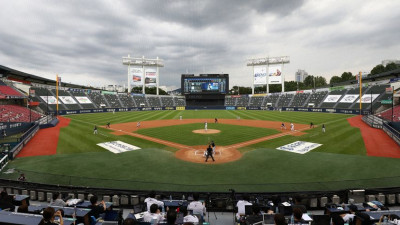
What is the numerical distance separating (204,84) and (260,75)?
2877cm

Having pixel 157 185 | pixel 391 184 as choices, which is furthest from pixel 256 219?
pixel 391 184

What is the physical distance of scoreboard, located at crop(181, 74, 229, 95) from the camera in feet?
291

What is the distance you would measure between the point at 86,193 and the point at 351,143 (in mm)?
28666

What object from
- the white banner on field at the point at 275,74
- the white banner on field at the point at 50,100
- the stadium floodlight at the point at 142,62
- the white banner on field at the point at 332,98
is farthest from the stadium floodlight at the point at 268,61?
the white banner on field at the point at 50,100

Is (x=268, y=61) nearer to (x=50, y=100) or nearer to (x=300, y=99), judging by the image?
(x=300, y=99)

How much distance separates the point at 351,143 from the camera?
26531 millimetres

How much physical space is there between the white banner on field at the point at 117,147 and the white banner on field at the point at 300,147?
676 inches

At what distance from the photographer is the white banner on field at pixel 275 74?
96.0m

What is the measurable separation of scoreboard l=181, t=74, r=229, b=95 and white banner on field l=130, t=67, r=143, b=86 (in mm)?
25487

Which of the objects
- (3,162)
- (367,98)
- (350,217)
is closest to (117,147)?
(3,162)

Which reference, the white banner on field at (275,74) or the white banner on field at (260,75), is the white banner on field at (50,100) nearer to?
the white banner on field at (260,75)

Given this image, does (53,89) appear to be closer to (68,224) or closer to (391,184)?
(68,224)

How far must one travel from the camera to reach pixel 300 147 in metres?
25.0

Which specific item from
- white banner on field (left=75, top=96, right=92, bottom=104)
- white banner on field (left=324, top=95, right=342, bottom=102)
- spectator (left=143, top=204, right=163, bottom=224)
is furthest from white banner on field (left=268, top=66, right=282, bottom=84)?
spectator (left=143, top=204, right=163, bottom=224)
